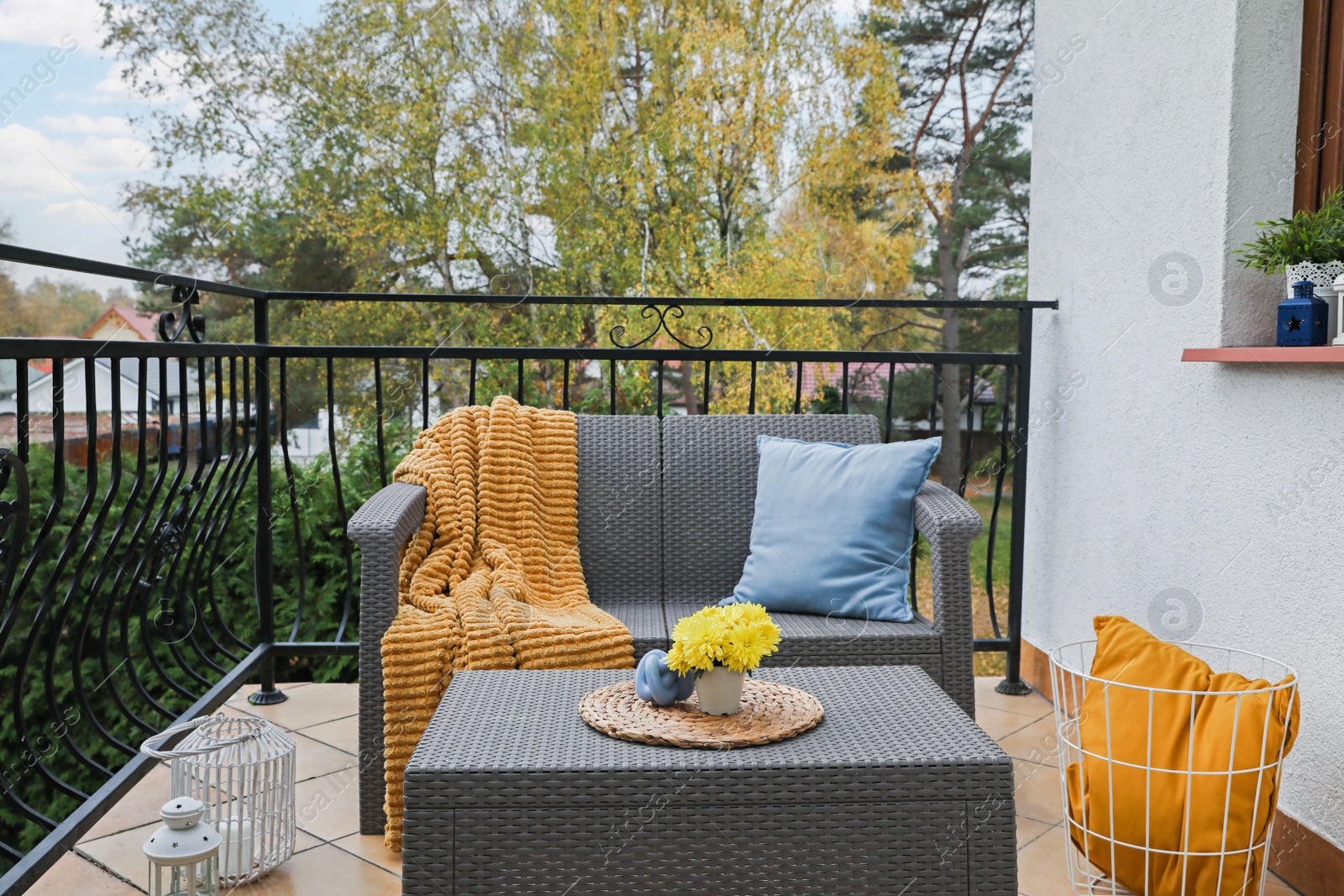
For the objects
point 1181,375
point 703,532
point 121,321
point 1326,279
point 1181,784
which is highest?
point 121,321

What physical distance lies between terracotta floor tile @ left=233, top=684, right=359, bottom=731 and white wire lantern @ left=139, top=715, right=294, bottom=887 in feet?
2.16

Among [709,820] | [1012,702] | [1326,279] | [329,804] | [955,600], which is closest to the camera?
[709,820]

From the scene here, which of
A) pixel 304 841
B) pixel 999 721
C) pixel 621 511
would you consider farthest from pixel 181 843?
pixel 999 721

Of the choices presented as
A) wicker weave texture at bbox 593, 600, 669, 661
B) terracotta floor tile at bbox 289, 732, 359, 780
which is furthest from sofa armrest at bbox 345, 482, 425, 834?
wicker weave texture at bbox 593, 600, 669, 661

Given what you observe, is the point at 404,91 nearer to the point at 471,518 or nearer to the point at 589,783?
the point at 471,518

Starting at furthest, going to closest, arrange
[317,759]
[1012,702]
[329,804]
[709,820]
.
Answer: [1012,702], [317,759], [329,804], [709,820]

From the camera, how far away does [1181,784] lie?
4.73 ft

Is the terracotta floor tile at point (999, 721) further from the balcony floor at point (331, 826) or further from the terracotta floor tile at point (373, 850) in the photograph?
the terracotta floor tile at point (373, 850)

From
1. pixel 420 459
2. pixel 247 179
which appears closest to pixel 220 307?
pixel 247 179

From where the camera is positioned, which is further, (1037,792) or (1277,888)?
(1037,792)

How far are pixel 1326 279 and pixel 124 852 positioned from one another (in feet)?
7.29

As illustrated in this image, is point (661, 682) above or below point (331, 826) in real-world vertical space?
above

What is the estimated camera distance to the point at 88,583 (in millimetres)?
3668

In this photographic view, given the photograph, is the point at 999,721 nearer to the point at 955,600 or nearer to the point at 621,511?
the point at 955,600
